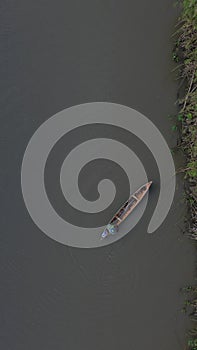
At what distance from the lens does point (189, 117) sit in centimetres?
195

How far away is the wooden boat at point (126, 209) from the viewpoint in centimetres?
199

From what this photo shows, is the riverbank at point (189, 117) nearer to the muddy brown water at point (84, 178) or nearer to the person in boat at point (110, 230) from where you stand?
the muddy brown water at point (84, 178)

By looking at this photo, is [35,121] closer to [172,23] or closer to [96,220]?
[96,220]

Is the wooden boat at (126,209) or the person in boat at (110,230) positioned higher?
the wooden boat at (126,209)

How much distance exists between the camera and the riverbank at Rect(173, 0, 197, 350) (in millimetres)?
1941

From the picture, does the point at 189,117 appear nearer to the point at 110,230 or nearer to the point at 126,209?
the point at 126,209

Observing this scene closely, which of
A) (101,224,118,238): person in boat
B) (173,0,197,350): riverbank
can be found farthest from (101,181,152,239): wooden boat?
(173,0,197,350): riverbank

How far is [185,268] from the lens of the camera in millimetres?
2033

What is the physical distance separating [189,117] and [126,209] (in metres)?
0.73

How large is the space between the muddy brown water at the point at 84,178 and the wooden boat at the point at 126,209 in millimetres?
124

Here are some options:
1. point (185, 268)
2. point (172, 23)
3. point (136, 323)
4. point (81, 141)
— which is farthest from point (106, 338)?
point (172, 23)

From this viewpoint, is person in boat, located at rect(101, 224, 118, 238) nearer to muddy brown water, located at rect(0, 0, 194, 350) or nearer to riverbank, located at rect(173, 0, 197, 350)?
muddy brown water, located at rect(0, 0, 194, 350)

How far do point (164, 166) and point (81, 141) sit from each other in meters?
0.58

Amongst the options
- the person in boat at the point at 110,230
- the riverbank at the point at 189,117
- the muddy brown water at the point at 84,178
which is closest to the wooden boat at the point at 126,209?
the person in boat at the point at 110,230
